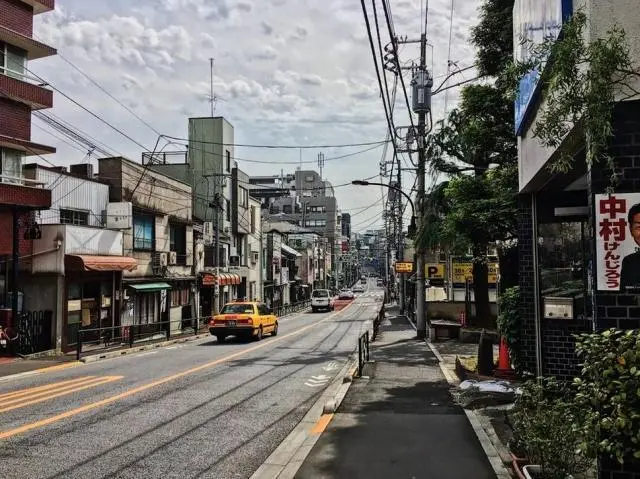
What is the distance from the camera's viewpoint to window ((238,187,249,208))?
4753 centimetres

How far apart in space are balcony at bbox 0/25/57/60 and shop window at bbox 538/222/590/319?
19.2 meters

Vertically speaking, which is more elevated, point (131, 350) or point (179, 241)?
point (179, 241)

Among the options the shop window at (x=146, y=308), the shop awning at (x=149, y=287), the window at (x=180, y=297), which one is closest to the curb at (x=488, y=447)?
the shop awning at (x=149, y=287)

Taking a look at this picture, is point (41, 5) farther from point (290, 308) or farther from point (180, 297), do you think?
point (290, 308)

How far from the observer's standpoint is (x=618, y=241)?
4703 millimetres

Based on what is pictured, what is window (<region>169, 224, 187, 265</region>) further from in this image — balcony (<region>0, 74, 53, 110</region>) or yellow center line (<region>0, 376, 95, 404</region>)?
yellow center line (<region>0, 376, 95, 404</region>)

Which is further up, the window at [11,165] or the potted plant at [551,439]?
the window at [11,165]

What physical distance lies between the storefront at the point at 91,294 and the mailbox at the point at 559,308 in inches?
681

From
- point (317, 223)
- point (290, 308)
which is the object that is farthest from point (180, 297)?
point (317, 223)

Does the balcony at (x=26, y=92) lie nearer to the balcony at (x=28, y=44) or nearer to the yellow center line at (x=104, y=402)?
the balcony at (x=28, y=44)

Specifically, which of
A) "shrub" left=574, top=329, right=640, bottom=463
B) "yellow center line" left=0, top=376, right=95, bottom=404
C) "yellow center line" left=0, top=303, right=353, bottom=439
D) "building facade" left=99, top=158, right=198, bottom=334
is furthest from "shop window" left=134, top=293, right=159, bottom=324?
"shrub" left=574, top=329, right=640, bottom=463

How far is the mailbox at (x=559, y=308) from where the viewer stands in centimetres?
926

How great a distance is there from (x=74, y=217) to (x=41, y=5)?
835 centimetres

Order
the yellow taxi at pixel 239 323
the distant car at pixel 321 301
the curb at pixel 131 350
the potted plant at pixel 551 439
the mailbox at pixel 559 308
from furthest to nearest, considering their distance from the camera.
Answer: the distant car at pixel 321 301 < the yellow taxi at pixel 239 323 < the curb at pixel 131 350 < the mailbox at pixel 559 308 < the potted plant at pixel 551 439
